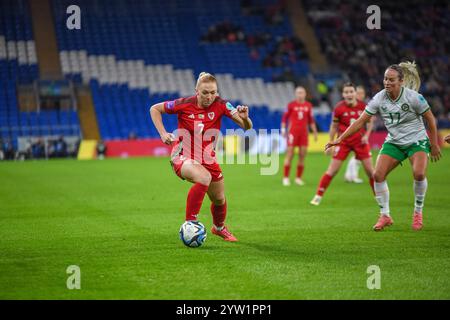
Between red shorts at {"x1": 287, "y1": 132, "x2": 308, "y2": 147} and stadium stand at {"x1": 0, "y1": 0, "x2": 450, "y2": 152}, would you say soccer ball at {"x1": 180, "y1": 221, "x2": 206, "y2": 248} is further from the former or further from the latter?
stadium stand at {"x1": 0, "y1": 0, "x2": 450, "y2": 152}

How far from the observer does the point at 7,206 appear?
46.5 ft

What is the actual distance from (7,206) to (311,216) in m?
5.97

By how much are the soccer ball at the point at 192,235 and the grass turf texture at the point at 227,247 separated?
0.13 meters

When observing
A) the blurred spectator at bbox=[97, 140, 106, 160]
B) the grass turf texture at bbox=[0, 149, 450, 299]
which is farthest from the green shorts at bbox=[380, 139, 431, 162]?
the blurred spectator at bbox=[97, 140, 106, 160]

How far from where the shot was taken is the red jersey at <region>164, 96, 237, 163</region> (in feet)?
31.0

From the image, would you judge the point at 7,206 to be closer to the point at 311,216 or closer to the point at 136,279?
the point at 311,216

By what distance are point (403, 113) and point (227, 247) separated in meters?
3.26

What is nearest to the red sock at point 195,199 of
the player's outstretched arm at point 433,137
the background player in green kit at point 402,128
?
the background player in green kit at point 402,128

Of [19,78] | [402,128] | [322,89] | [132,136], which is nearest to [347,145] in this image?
[402,128]

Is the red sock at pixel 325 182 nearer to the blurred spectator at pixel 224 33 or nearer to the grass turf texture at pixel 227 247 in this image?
the grass turf texture at pixel 227 247

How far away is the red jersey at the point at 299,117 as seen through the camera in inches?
753
